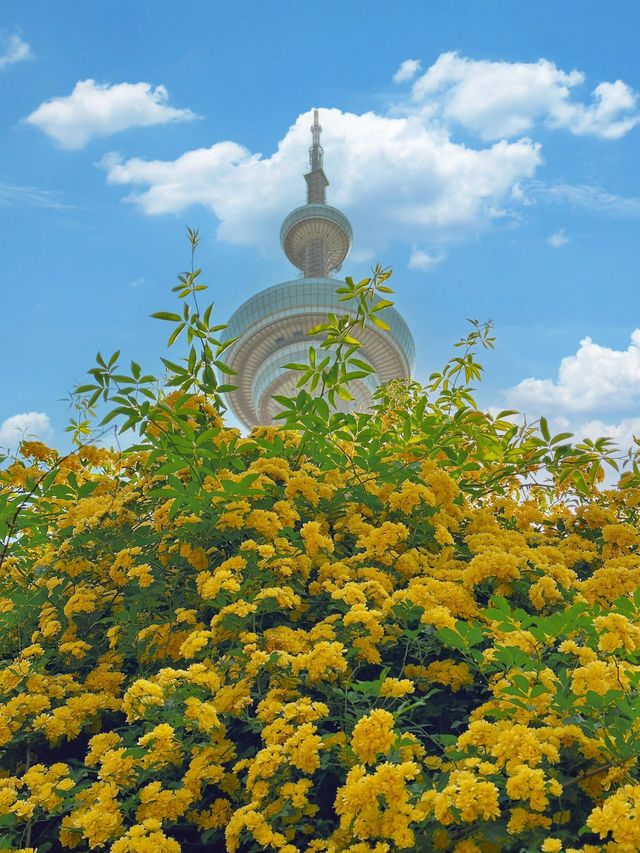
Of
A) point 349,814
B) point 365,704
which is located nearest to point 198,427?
point 365,704

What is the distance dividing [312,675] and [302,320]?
127 ft

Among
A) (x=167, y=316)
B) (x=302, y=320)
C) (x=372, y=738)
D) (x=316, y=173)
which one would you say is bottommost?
(x=372, y=738)

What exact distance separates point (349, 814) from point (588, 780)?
0.65 meters

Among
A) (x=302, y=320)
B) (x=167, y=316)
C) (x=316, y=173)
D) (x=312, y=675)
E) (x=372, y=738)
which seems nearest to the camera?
(x=372, y=738)

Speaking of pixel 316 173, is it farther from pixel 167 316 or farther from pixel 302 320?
pixel 167 316

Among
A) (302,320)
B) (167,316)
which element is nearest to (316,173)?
(302,320)

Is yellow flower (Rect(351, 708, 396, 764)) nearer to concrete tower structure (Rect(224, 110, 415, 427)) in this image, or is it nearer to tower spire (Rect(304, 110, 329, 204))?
concrete tower structure (Rect(224, 110, 415, 427))

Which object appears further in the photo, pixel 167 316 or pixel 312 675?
pixel 167 316

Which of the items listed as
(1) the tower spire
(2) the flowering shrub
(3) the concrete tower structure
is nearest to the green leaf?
(2) the flowering shrub

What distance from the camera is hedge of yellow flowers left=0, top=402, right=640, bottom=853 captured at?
1653 millimetres

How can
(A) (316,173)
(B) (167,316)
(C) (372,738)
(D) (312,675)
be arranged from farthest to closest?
(A) (316,173) < (B) (167,316) < (D) (312,675) < (C) (372,738)

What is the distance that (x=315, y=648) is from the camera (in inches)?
81.5

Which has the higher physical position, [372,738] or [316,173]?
[316,173]

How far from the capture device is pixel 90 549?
3.30 m
